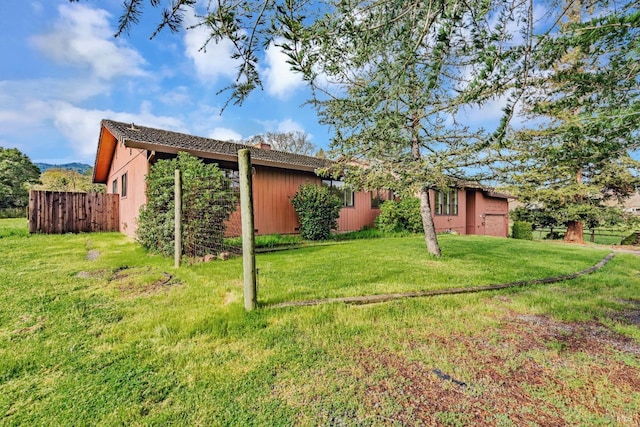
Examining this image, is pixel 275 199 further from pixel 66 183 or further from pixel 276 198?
pixel 66 183

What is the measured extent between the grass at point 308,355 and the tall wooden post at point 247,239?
192 millimetres

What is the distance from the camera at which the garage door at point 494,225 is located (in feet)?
55.9

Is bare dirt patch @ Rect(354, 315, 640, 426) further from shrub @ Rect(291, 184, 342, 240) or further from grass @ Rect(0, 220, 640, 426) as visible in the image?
shrub @ Rect(291, 184, 342, 240)

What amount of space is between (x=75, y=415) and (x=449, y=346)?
237cm

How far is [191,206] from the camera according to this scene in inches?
216

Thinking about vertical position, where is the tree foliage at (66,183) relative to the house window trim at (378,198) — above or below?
above

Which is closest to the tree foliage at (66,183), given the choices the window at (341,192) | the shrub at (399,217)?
the window at (341,192)

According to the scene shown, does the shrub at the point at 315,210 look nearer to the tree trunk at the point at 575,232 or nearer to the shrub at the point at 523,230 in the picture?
the shrub at the point at 523,230

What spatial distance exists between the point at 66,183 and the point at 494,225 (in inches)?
1311

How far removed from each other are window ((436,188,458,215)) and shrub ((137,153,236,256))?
449 inches

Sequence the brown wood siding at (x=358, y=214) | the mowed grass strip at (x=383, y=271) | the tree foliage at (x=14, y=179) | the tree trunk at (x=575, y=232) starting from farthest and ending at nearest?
the tree foliage at (x=14, y=179)
the tree trunk at (x=575, y=232)
the brown wood siding at (x=358, y=214)
the mowed grass strip at (x=383, y=271)

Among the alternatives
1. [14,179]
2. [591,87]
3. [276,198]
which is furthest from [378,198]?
[14,179]

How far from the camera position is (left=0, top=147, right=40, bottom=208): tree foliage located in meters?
20.7

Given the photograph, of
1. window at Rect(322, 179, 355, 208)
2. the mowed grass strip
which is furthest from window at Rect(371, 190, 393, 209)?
the mowed grass strip
